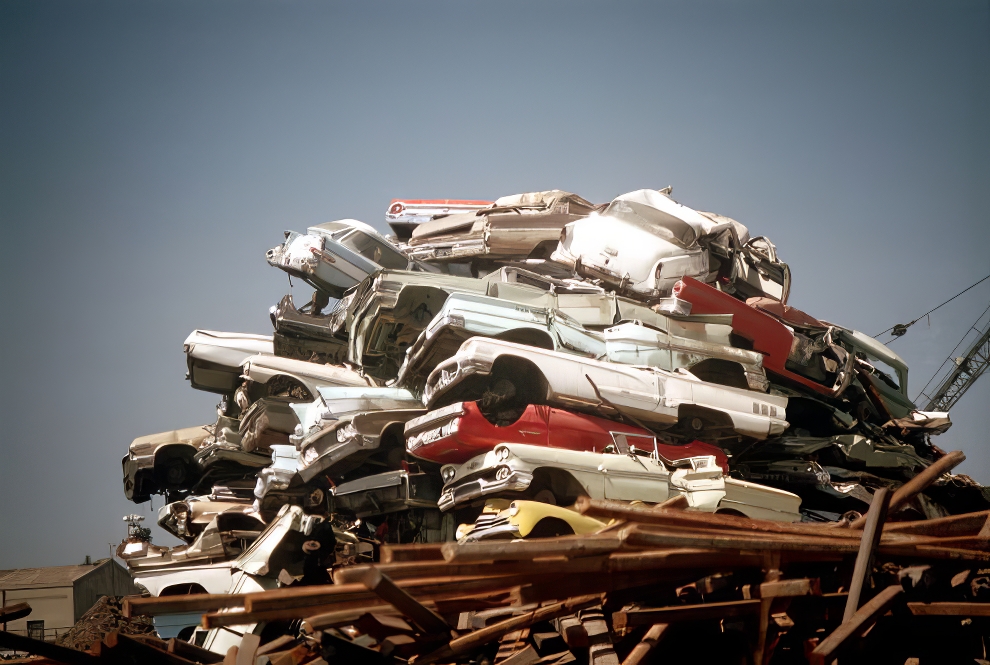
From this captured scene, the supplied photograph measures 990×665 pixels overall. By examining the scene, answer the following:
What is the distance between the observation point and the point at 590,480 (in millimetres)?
9273

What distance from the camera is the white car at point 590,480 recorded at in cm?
904

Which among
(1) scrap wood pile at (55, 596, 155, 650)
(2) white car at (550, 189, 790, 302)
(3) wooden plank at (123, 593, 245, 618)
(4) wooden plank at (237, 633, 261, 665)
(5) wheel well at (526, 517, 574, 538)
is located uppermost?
(2) white car at (550, 189, 790, 302)

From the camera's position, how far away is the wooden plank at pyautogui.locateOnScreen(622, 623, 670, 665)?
4812 millimetres

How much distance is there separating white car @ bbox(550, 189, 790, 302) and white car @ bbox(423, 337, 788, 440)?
2.43 m

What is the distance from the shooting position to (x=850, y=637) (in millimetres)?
4848

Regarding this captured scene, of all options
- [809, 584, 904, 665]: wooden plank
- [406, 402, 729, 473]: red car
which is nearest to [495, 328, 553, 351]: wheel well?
[406, 402, 729, 473]: red car

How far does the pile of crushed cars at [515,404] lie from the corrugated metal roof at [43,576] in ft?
23.7

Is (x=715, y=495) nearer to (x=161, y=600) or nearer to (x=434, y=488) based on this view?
(x=434, y=488)

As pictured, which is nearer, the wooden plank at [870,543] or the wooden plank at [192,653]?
the wooden plank at [870,543]

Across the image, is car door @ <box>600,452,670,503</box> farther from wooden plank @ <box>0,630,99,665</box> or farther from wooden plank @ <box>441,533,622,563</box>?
wooden plank @ <box>0,630,99,665</box>

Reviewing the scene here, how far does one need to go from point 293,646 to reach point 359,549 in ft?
14.6

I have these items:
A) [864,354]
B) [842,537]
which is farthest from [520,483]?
[864,354]

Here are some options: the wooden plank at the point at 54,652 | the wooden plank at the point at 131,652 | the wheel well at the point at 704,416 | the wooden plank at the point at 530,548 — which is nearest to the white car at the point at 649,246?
the wheel well at the point at 704,416

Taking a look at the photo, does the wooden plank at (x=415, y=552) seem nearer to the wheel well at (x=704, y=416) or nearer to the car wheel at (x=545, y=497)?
the car wheel at (x=545, y=497)
